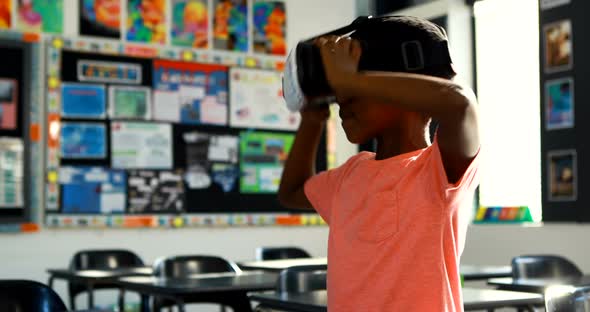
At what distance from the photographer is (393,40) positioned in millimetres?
982

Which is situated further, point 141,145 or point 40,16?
point 141,145

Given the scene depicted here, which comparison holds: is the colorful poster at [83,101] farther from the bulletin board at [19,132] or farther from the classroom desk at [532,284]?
the classroom desk at [532,284]

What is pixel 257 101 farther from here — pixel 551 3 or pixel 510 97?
pixel 551 3

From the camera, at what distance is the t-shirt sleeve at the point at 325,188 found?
1183 mm

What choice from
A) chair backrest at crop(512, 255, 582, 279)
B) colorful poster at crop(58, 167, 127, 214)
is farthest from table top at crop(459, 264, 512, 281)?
colorful poster at crop(58, 167, 127, 214)

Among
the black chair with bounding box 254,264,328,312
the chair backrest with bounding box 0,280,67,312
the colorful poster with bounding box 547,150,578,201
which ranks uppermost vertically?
the colorful poster with bounding box 547,150,578,201

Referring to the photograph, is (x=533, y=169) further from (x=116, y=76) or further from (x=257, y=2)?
(x=116, y=76)

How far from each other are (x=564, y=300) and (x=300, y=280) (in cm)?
122

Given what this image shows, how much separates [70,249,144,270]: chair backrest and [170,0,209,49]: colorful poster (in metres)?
1.82

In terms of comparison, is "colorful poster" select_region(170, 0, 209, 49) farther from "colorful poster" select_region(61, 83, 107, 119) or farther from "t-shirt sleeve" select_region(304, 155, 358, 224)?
"t-shirt sleeve" select_region(304, 155, 358, 224)

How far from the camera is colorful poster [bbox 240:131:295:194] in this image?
602 centimetres

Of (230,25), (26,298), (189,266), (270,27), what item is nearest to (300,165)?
(26,298)

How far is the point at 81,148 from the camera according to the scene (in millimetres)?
5391

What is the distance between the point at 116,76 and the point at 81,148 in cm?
55
